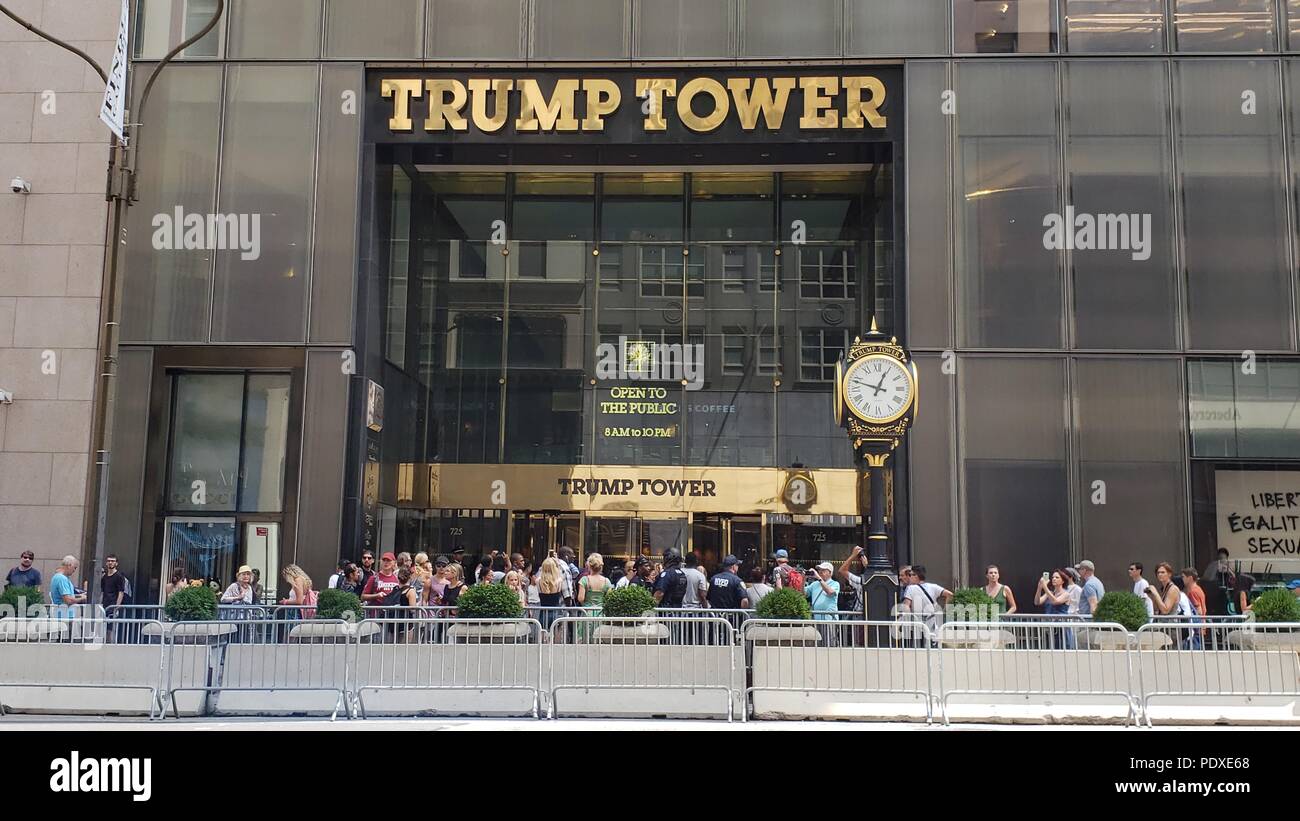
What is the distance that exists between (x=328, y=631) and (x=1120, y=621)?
863 centimetres

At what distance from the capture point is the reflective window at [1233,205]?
1927 centimetres

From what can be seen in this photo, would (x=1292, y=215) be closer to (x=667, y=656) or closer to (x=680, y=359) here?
(x=680, y=359)

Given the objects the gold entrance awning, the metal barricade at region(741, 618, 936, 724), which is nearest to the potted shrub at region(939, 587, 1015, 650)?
the metal barricade at region(741, 618, 936, 724)

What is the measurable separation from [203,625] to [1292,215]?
59.2 ft

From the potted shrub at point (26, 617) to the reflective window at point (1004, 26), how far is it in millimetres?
16584

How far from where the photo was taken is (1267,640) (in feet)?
39.6

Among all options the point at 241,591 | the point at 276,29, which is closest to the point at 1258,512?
the point at 241,591

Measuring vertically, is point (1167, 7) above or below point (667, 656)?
above

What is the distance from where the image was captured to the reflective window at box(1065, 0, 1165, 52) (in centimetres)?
2009

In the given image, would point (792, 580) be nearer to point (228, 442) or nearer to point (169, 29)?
point (228, 442)

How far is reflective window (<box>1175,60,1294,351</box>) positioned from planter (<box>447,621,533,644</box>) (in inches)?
506

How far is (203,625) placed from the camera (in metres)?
12.8

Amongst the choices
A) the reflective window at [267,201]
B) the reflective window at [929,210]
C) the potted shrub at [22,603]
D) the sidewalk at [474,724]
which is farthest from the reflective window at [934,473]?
the potted shrub at [22,603]

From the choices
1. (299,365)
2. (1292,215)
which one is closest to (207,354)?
(299,365)
